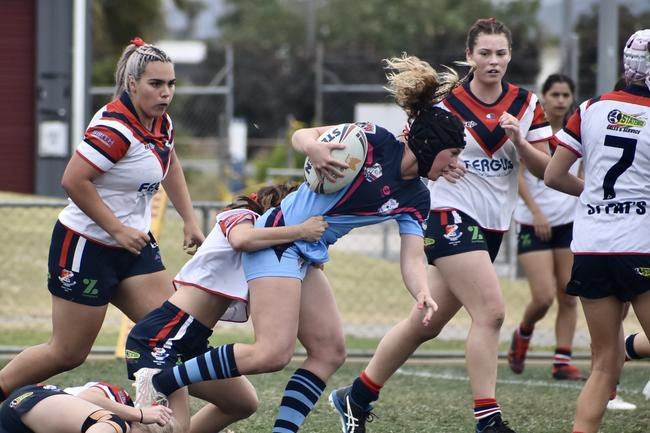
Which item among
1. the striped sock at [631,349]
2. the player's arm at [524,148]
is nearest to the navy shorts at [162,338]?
the player's arm at [524,148]

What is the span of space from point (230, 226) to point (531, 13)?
44654 mm

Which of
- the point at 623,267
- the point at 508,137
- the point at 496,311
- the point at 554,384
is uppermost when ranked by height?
the point at 508,137

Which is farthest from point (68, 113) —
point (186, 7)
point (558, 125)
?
point (186, 7)

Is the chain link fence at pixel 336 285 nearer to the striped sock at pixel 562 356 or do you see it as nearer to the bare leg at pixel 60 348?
the striped sock at pixel 562 356

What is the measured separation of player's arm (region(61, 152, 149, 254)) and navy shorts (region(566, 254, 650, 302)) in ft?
7.20

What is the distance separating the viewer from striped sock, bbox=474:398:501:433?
598 centimetres

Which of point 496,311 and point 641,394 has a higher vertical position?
point 496,311

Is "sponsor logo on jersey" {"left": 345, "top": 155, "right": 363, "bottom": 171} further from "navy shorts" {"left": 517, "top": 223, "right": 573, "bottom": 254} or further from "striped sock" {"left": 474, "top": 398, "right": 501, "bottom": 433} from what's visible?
"navy shorts" {"left": 517, "top": 223, "right": 573, "bottom": 254}

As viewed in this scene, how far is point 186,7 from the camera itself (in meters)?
41.0

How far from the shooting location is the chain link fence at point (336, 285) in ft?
35.2

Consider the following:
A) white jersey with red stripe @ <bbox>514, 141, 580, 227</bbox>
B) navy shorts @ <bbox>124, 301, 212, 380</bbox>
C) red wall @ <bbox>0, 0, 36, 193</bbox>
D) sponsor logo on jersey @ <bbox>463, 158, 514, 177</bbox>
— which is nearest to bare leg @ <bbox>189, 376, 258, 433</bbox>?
navy shorts @ <bbox>124, 301, 212, 380</bbox>

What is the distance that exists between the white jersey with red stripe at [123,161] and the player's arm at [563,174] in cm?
196

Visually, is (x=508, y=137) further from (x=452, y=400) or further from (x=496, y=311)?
(x=452, y=400)

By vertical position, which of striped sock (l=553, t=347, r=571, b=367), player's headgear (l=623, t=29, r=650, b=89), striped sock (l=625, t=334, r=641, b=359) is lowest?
striped sock (l=553, t=347, r=571, b=367)
